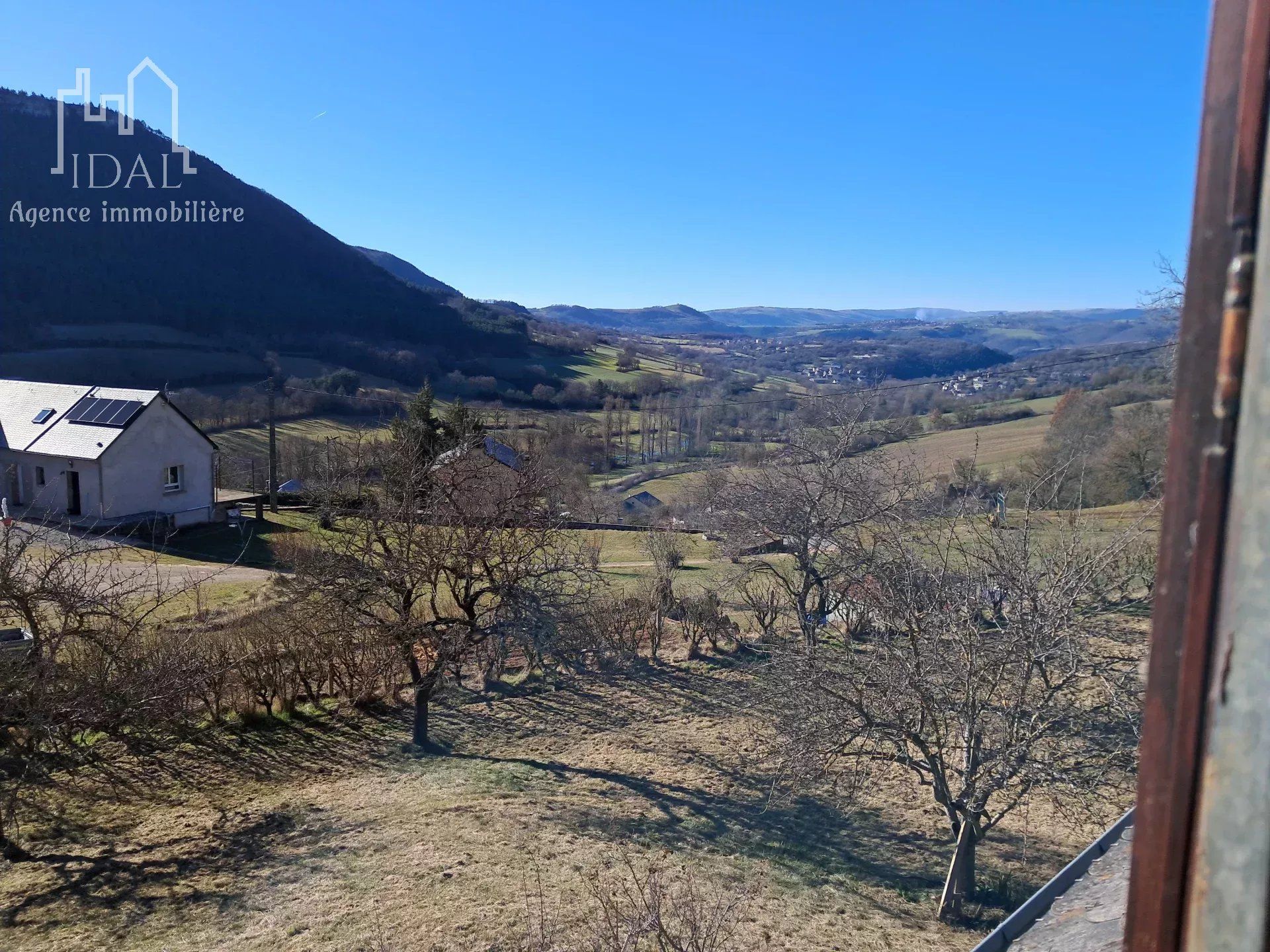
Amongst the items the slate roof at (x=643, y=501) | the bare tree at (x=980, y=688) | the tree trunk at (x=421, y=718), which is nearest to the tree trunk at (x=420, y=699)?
the tree trunk at (x=421, y=718)

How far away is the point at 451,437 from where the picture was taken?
25344 mm

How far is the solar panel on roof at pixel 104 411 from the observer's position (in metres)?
23.7

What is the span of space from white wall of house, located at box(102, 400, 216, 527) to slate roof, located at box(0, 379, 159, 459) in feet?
1.73

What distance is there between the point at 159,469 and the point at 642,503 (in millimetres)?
17740

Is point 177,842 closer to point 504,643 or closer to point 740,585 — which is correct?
point 504,643

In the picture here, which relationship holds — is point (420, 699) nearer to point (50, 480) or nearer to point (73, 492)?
point (50, 480)

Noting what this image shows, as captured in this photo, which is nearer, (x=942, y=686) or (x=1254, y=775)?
(x=1254, y=775)

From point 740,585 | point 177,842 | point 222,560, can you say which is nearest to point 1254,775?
point 177,842

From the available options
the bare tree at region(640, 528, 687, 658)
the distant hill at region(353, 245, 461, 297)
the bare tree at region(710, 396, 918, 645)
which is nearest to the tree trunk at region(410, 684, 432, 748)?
the bare tree at region(640, 528, 687, 658)

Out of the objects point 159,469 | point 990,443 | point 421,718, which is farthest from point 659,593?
point 159,469

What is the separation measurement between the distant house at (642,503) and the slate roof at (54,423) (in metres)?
17.4

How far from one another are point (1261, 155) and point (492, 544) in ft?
33.2

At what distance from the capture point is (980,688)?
6254 mm

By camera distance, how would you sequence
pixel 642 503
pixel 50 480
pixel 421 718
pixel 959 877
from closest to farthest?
pixel 959 877, pixel 421 718, pixel 50 480, pixel 642 503
